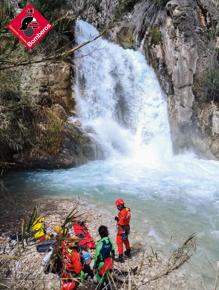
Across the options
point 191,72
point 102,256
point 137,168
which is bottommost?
point 102,256

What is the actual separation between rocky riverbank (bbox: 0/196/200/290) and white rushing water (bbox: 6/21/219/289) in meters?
Answer: 0.48

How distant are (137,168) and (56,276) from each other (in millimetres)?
7779

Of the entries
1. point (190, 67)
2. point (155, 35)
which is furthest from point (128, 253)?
point (155, 35)

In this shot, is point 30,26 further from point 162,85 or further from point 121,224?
point 162,85

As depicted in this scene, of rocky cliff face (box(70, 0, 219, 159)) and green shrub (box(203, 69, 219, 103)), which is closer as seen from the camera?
green shrub (box(203, 69, 219, 103))

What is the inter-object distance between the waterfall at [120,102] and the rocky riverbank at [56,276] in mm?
5531

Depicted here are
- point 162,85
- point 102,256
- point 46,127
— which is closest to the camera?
point 102,256

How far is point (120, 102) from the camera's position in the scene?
15.6 meters

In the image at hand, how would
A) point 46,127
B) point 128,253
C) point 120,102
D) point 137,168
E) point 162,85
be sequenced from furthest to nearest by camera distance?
point 162,85 < point 120,102 < point 137,168 < point 46,127 < point 128,253

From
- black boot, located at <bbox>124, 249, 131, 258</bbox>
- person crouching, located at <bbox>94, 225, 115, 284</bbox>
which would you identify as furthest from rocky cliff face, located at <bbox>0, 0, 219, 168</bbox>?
person crouching, located at <bbox>94, 225, 115, 284</bbox>

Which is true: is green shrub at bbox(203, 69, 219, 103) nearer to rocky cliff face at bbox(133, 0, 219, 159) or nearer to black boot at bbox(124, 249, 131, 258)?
rocky cliff face at bbox(133, 0, 219, 159)

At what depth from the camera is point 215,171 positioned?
12805 mm

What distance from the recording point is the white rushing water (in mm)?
7973

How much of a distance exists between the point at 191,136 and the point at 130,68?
4.70 m
